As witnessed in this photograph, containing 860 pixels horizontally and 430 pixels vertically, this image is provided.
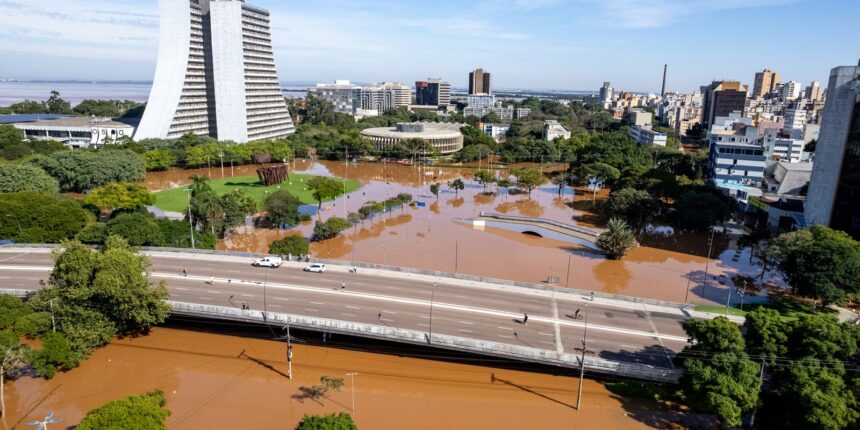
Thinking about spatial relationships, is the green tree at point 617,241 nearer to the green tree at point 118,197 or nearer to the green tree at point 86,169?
the green tree at point 118,197

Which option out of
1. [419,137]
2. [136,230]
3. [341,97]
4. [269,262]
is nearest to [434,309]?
[269,262]

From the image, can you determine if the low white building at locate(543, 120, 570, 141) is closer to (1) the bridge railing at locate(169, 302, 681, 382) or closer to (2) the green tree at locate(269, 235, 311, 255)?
(2) the green tree at locate(269, 235, 311, 255)

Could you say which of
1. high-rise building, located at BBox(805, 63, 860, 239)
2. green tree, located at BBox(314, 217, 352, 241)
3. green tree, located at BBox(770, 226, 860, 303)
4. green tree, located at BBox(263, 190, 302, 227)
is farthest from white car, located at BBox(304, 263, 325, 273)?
high-rise building, located at BBox(805, 63, 860, 239)

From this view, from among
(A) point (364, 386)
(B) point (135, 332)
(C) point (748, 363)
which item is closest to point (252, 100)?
(B) point (135, 332)

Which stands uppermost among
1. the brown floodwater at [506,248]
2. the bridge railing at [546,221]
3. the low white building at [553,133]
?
the low white building at [553,133]

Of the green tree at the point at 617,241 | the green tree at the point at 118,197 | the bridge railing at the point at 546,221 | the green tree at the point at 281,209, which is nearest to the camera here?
the green tree at the point at 617,241

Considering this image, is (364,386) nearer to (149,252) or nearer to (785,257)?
(149,252)

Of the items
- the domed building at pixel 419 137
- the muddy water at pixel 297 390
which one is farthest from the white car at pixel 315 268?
the domed building at pixel 419 137
